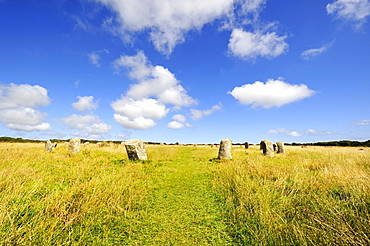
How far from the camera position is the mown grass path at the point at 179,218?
369 centimetres

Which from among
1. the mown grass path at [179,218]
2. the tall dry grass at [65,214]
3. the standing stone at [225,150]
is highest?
the standing stone at [225,150]

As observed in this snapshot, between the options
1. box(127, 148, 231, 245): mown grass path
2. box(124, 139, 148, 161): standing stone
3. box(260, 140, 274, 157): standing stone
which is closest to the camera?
box(127, 148, 231, 245): mown grass path

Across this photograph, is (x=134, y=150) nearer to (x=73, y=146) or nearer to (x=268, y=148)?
(x=73, y=146)

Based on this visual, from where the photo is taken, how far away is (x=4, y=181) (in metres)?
5.43

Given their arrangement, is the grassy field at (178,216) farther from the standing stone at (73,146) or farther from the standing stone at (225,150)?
the standing stone at (73,146)

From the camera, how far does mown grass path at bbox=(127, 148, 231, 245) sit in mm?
3692

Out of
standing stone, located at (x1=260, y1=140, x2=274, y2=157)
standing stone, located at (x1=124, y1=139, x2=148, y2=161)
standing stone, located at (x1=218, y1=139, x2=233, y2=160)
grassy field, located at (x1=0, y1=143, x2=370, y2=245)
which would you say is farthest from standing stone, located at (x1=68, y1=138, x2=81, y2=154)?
standing stone, located at (x1=260, y1=140, x2=274, y2=157)

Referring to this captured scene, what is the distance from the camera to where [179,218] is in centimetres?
455

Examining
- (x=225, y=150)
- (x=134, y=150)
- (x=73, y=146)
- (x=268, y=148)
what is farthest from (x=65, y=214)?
(x=268, y=148)

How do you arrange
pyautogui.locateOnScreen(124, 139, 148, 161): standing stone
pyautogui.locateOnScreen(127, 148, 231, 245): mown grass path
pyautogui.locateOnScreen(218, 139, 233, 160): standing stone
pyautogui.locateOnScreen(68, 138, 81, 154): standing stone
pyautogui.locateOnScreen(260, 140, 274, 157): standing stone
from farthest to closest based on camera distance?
1. pyautogui.locateOnScreen(260, 140, 274, 157): standing stone
2. pyautogui.locateOnScreen(68, 138, 81, 154): standing stone
3. pyautogui.locateOnScreen(218, 139, 233, 160): standing stone
4. pyautogui.locateOnScreen(124, 139, 148, 161): standing stone
5. pyautogui.locateOnScreen(127, 148, 231, 245): mown grass path

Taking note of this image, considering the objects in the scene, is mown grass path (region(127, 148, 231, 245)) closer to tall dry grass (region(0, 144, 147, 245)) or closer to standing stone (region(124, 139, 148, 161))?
tall dry grass (region(0, 144, 147, 245))

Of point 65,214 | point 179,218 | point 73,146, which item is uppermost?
point 73,146

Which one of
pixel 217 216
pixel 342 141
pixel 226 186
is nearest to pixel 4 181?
pixel 217 216

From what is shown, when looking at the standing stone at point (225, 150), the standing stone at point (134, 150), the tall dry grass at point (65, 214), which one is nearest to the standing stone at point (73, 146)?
the standing stone at point (134, 150)
